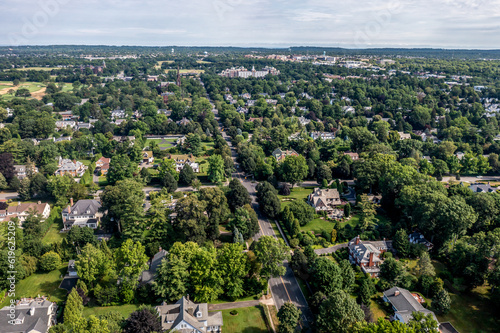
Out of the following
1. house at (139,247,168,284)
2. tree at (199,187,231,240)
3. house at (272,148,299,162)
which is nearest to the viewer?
house at (139,247,168,284)

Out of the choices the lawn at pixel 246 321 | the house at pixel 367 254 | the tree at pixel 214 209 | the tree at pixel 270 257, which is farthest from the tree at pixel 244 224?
the house at pixel 367 254

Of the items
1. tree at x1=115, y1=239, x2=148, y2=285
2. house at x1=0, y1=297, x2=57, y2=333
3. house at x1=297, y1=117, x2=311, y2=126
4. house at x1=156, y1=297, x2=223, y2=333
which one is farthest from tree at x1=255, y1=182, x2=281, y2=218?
house at x1=297, y1=117, x2=311, y2=126

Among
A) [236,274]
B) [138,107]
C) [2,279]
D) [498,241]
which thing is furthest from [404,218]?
[138,107]

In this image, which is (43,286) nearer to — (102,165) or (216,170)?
(216,170)

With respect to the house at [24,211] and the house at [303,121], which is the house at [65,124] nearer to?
the house at [24,211]

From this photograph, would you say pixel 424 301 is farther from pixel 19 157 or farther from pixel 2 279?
pixel 19 157

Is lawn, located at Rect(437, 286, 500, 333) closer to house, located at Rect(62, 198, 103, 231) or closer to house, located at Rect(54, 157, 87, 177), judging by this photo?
house, located at Rect(62, 198, 103, 231)

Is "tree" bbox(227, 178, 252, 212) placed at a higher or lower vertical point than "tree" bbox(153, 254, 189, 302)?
higher

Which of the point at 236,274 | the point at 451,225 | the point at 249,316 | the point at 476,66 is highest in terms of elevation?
the point at 476,66
